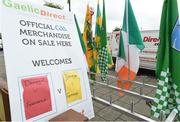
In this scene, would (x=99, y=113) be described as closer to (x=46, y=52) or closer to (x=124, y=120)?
(x=124, y=120)

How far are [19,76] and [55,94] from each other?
0.42 meters

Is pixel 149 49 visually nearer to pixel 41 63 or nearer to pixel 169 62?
pixel 169 62

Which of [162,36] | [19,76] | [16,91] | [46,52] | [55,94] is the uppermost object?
[162,36]

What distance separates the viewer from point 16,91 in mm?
1396

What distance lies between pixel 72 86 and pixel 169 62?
1.10m

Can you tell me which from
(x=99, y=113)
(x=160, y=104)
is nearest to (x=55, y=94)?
(x=160, y=104)

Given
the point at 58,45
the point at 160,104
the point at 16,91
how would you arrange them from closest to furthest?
the point at 16,91, the point at 160,104, the point at 58,45

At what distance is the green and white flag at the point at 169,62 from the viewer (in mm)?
1579

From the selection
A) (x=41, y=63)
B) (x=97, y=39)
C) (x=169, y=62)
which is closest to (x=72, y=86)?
(x=41, y=63)

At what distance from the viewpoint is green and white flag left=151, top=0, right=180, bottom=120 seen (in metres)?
1.58

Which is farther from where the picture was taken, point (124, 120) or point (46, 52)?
point (124, 120)

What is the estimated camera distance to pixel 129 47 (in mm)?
2461

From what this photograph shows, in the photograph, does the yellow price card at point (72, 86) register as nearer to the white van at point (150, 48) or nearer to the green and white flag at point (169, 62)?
the green and white flag at point (169, 62)

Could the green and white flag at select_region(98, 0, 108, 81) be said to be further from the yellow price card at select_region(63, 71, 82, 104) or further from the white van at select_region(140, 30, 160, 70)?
the white van at select_region(140, 30, 160, 70)
